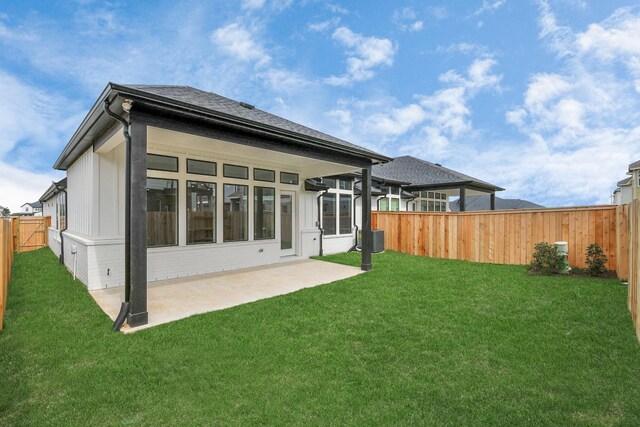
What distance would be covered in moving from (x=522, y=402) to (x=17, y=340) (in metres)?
5.44

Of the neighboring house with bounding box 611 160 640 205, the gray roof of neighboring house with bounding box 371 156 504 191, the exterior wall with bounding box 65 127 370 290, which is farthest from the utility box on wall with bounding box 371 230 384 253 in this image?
the neighboring house with bounding box 611 160 640 205

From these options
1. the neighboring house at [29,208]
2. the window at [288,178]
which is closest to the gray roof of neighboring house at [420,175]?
the window at [288,178]

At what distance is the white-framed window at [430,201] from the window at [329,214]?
6.53m

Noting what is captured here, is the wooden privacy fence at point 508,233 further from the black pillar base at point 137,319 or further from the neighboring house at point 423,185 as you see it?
the black pillar base at point 137,319

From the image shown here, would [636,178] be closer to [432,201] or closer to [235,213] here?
[432,201]

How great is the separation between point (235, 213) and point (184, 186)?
1.47m

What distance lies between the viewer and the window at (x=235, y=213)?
764 centimetres

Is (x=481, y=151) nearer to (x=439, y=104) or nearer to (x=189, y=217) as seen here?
(x=439, y=104)

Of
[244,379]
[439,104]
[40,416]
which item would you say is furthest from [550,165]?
[40,416]

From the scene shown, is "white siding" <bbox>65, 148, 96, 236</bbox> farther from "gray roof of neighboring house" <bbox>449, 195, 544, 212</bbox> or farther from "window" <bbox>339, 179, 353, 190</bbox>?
"gray roof of neighboring house" <bbox>449, 195, 544, 212</bbox>

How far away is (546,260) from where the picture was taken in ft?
23.4

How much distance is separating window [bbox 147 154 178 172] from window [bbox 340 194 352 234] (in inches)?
252

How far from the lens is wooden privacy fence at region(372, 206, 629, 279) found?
6.96m

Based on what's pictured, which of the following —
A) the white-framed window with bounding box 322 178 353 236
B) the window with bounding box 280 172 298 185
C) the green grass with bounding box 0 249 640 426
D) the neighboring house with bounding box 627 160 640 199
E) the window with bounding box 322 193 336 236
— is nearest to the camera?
the green grass with bounding box 0 249 640 426
